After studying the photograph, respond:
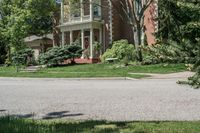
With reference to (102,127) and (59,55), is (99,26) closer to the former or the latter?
(59,55)

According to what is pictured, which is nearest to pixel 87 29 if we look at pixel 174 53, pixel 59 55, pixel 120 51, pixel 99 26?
pixel 99 26

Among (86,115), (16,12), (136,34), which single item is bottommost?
(86,115)

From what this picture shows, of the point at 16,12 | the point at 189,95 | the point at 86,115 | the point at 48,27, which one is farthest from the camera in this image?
the point at 48,27

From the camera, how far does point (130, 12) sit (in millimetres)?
35906

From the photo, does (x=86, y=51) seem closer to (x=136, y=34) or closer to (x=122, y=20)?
(x=122, y=20)

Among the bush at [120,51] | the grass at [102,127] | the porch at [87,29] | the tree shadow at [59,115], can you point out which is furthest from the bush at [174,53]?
the porch at [87,29]

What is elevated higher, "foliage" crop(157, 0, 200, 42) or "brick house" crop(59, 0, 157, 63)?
"brick house" crop(59, 0, 157, 63)

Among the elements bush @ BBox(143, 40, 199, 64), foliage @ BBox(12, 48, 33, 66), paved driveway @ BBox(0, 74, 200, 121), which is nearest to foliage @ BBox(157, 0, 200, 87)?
bush @ BBox(143, 40, 199, 64)

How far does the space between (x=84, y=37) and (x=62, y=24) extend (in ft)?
9.32

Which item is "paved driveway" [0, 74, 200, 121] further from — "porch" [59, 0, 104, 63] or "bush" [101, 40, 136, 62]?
"porch" [59, 0, 104, 63]

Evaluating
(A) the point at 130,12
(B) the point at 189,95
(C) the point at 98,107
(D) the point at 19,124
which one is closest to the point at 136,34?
(A) the point at 130,12

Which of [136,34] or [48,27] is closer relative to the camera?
[136,34]

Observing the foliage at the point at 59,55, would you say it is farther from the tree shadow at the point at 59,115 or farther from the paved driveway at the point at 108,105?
the tree shadow at the point at 59,115

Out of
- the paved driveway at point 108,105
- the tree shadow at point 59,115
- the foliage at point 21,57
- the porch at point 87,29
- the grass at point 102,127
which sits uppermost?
the porch at point 87,29
